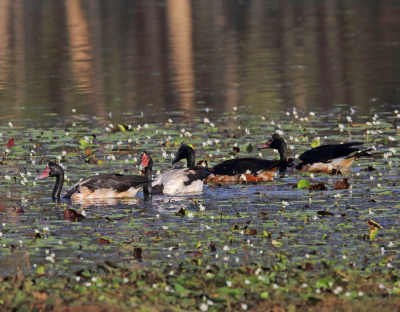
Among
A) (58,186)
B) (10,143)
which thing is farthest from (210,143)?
(58,186)

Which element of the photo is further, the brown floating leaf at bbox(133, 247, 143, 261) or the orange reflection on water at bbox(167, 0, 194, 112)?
the orange reflection on water at bbox(167, 0, 194, 112)

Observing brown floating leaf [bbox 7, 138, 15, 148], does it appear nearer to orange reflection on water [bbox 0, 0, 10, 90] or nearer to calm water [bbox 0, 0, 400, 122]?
calm water [bbox 0, 0, 400, 122]

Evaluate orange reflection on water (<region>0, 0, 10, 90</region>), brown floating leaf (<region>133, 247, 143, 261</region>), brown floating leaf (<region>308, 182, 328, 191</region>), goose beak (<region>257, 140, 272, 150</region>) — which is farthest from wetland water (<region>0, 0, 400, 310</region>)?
goose beak (<region>257, 140, 272, 150</region>)

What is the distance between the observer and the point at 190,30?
51.9m

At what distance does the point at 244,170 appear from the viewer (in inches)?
625

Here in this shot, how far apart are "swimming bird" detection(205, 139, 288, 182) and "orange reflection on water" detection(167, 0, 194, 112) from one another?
26.8 feet

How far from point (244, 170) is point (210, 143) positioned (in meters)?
2.94

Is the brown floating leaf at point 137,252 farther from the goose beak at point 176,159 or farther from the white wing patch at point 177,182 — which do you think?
the goose beak at point 176,159

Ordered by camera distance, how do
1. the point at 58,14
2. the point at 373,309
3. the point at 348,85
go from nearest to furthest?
the point at 373,309 < the point at 348,85 < the point at 58,14

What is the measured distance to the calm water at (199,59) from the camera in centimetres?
2583

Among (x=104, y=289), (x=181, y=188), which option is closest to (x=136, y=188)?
(x=181, y=188)

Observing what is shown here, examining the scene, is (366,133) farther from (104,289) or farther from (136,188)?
(104,289)

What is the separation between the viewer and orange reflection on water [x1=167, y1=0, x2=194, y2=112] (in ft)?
91.4

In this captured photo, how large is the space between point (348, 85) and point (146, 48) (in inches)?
700
